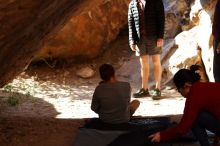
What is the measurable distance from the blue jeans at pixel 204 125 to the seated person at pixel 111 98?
99cm

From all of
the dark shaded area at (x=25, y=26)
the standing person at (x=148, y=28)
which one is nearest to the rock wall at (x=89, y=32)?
the standing person at (x=148, y=28)

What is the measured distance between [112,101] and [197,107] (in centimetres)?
115

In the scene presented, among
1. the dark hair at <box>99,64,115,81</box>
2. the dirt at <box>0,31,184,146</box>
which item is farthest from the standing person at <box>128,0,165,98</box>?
the dark hair at <box>99,64,115,81</box>

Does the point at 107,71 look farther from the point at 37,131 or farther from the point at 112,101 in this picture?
the point at 37,131

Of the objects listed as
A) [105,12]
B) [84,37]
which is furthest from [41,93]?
[105,12]

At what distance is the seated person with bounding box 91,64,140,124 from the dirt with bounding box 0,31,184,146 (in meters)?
0.44

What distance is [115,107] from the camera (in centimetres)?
447

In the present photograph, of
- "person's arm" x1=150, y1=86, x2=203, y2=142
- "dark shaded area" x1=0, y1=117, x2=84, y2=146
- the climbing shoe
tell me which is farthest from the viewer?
the climbing shoe

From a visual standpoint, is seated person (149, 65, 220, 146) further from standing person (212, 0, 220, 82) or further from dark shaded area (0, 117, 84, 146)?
dark shaded area (0, 117, 84, 146)

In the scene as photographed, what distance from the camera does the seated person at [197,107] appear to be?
11.4 feet

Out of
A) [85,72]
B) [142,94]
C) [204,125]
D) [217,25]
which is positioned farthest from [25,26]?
[85,72]

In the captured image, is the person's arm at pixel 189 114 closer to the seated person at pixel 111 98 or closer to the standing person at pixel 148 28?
the seated person at pixel 111 98

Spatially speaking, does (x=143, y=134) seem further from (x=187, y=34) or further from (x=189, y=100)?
(x=187, y=34)

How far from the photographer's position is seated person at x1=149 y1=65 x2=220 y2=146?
3.48m
